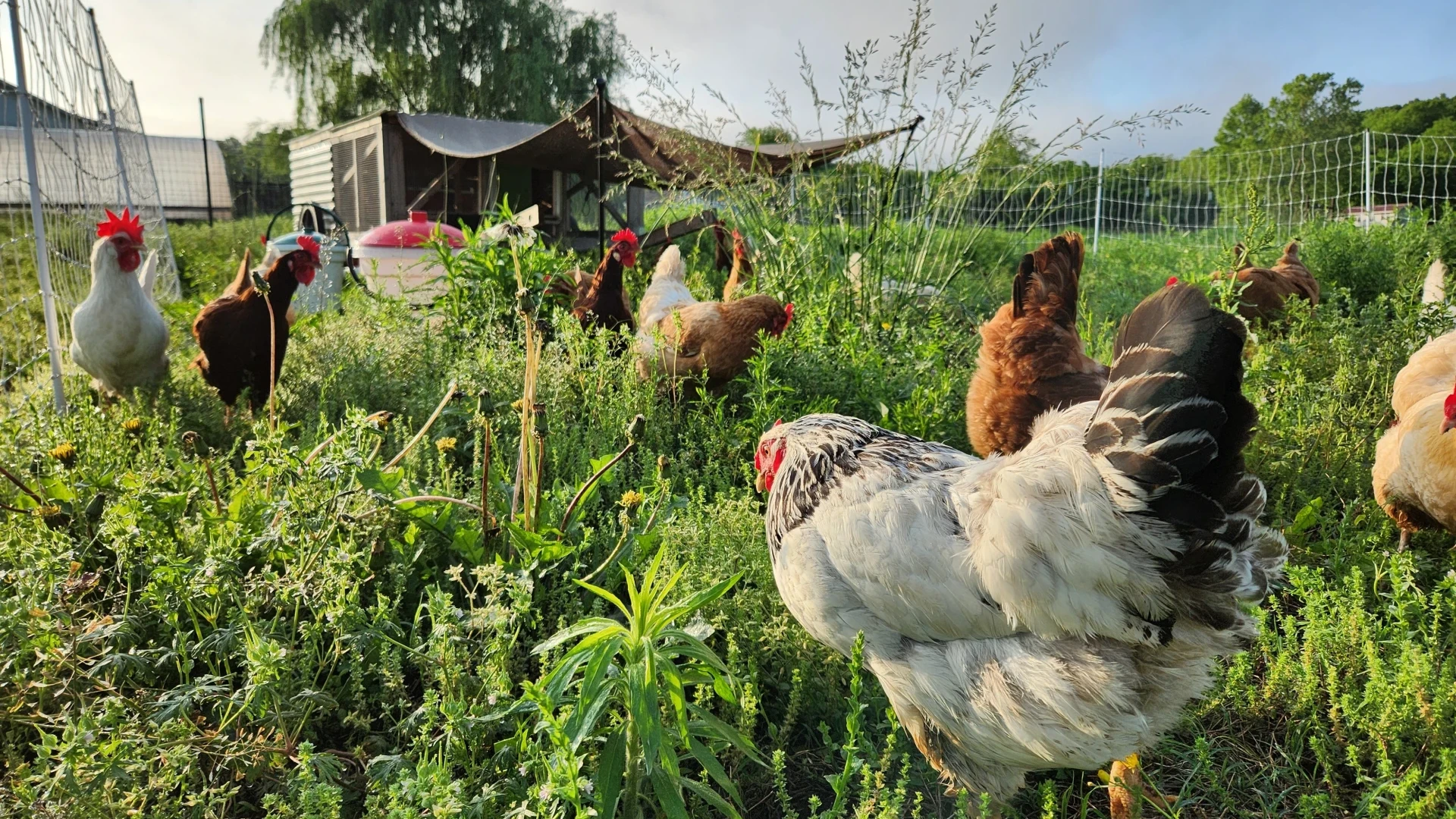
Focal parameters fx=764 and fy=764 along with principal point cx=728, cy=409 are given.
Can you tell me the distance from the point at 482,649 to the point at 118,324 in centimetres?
312

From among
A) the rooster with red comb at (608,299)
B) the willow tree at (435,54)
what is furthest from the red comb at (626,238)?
the willow tree at (435,54)

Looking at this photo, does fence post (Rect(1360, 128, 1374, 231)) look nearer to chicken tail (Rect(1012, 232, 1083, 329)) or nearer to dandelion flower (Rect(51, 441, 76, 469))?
chicken tail (Rect(1012, 232, 1083, 329))

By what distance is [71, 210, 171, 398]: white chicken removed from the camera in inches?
149

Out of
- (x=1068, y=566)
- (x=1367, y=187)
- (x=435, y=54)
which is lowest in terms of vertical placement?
(x=1068, y=566)

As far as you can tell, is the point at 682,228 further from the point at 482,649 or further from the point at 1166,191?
the point at 1166,191

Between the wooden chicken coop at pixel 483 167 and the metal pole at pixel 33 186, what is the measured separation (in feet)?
12.0

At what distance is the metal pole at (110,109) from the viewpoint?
7199mm

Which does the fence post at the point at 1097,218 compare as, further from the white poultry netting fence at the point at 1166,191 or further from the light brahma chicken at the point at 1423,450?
the light brahma chicken at the point at 1423,450

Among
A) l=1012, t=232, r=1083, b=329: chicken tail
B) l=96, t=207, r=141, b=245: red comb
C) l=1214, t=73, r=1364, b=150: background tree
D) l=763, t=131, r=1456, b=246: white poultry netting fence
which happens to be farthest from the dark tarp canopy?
l=1214, t=73, r=1364, b=150: background tree

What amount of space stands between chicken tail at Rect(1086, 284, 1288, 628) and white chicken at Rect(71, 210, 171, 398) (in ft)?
14.3

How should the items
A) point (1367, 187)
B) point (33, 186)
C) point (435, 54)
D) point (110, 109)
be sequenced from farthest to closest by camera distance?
1. point (435, 54)
2. point (1367, 187)
3. point (110, 109)
4. point (33, 186)

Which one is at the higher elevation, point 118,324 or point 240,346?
point 118,324

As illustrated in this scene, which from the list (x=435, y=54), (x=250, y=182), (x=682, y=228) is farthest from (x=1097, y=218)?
(x=250, y=182)

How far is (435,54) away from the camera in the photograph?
2164cm
